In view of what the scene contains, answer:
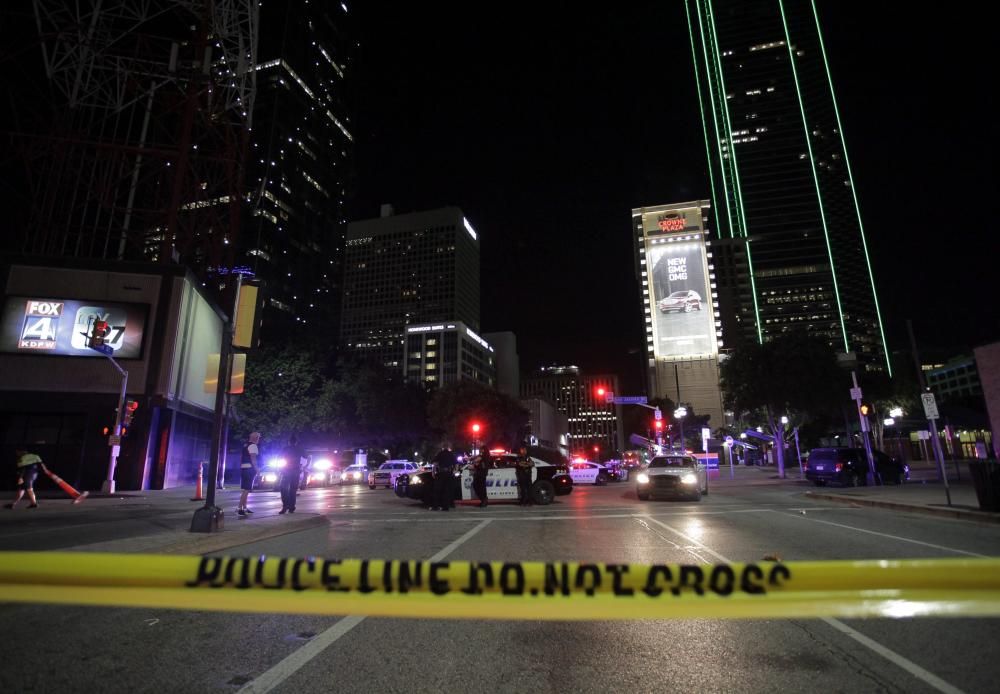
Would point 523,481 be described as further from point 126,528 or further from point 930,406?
point 930,406

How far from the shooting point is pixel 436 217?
576ft

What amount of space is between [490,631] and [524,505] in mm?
12247

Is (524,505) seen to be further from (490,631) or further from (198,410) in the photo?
(198,410)

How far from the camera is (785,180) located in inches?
5832

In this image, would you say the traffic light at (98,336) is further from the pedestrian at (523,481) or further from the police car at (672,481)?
the police car at (672,481)

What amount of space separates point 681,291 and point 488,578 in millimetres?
125113

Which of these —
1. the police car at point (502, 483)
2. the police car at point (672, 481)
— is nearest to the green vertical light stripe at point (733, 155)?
the police car at point (672, 481)

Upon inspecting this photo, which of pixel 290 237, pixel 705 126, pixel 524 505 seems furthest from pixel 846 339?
pixel 524 505

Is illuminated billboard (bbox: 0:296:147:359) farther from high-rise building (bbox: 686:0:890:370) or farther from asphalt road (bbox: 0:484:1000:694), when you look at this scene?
high-rise building (bbox: 686:0:890:370)

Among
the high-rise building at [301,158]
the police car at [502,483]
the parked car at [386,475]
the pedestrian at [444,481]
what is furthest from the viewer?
the high-rise building at [301,158]

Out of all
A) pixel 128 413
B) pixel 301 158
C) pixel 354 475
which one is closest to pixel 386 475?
pixel 354 475

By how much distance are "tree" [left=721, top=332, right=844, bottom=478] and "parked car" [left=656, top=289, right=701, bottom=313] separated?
287 ft

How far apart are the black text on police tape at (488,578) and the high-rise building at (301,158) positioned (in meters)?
98.1

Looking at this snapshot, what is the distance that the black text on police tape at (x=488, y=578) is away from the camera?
7.09 ft
